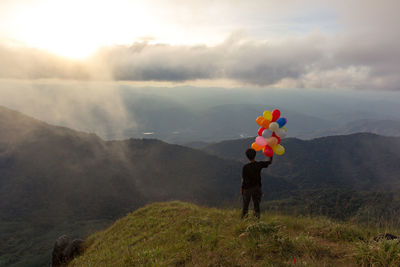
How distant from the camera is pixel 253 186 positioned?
384 inches

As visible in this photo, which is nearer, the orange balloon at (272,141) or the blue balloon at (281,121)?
the orange balloon at (272,141)

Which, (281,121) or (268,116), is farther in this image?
(268,116)

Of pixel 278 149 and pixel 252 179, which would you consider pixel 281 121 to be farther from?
pixel 252 179

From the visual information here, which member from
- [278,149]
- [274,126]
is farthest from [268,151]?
[274,126]

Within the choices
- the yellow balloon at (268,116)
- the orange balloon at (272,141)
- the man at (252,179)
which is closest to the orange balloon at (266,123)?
the yellow balloon at (268,116)

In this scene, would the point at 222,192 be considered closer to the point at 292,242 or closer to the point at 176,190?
the point at 176,190

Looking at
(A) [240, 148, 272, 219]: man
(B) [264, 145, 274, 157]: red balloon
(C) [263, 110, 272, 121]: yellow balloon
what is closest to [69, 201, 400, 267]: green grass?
(A) [240, 148, 272, 219]: man

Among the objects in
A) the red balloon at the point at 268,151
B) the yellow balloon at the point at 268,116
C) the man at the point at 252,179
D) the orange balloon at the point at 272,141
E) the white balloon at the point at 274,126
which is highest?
the yellow balloon at the point at 268,116

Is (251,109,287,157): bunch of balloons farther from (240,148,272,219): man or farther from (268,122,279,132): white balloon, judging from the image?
(240,148,272,219): man

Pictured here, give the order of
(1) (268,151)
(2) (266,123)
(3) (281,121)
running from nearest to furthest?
(1) (268,151)
(3) (281,121)
(2) (266,123)

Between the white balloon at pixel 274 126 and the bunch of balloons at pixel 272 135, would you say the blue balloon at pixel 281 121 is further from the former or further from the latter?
the white balloon at pixel 274 126

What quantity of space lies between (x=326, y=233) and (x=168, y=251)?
210 inches

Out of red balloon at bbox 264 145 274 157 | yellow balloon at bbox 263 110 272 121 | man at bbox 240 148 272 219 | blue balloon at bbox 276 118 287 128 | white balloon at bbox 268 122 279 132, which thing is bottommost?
man at bbox 240 148 272 219

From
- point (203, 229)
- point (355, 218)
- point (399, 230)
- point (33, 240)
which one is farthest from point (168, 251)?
point (33, 240)
